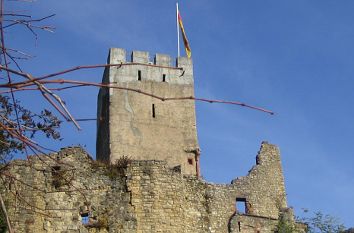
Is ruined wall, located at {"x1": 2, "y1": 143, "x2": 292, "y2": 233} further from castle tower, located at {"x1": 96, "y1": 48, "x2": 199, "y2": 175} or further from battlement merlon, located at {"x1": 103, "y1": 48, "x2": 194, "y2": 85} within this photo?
battlement merlon, located at {"x1": 103, "y1": 48, "x2": 194, "y2": 85}

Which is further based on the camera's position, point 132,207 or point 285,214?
point 285,214

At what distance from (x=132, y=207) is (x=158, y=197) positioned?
0.74m

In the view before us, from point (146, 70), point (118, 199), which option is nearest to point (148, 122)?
point (146, 70)

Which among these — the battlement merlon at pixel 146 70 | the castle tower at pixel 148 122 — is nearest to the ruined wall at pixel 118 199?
the castle tower at pixel 148 122

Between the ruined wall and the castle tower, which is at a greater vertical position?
the castle tower

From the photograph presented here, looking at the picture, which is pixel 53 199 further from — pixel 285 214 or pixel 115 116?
pixel 285 214

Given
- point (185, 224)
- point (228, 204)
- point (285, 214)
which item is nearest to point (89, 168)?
point (185, 224)

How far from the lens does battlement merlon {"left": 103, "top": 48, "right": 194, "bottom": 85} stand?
74.4 ft

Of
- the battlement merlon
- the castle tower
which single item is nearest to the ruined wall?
the castle tower

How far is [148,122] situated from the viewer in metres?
21.9

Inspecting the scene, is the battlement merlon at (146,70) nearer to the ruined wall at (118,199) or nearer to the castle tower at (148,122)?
the castle tower at (148,122)

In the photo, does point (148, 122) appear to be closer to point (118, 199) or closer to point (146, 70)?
point (146, 70)

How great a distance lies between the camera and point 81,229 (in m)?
16.8

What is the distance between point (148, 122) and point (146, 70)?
207 centimetres
